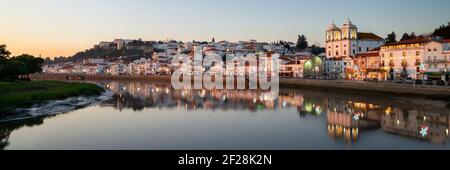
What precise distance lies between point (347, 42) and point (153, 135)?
67204mm

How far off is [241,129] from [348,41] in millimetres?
64123

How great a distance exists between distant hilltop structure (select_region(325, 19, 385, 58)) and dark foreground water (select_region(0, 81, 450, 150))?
51659mm

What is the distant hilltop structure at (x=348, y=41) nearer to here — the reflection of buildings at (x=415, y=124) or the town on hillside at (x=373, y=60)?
the town on hillside at (x=373, y=60)

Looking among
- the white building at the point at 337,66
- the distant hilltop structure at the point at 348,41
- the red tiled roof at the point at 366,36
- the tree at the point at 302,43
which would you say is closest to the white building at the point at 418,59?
the white building at the point at 337,66

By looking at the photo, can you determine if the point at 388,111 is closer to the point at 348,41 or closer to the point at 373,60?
the point at 373,60

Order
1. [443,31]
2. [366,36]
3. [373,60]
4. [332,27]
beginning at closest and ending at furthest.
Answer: [373,60] → [443,31] → [366,36] → [332,27]

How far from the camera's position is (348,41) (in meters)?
80.3

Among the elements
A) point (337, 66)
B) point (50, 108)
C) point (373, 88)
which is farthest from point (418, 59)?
point (50, 108)

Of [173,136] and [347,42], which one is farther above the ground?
[347,42]

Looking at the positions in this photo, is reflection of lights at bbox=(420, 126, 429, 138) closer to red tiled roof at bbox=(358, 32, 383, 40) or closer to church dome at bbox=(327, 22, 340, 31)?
red tiled roof at bbox=(358, 32, 383, 40)

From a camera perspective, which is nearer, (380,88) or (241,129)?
(241,129)
